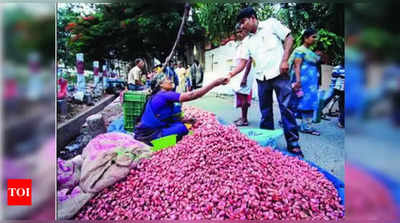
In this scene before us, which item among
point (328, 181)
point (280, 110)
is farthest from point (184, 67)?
point (328, 181)

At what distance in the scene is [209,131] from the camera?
3.94 m

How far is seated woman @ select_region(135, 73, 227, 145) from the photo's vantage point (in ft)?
12.9

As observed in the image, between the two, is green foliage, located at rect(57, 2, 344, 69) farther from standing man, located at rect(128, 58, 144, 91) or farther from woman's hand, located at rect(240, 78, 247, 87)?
woman's hand, located at rect(240, 78, 247, 87)

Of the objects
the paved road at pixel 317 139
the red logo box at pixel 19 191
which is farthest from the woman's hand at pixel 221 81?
the red logo box at pixel 19 191

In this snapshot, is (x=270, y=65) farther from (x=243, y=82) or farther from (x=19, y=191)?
(x=19, y=191)

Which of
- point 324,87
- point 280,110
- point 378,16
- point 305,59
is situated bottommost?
point 280,110

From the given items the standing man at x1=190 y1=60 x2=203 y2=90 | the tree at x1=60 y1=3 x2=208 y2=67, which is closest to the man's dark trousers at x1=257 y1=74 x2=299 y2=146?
the standing man at x1=190 y1=60 x2=203 y2=90

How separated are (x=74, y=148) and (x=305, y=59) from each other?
301 centimetres

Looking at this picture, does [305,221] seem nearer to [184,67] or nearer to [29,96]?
[184,67]

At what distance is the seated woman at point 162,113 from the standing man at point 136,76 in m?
0.17

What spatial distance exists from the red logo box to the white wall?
2392 mm

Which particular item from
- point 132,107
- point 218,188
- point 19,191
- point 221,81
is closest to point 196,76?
point 221,81

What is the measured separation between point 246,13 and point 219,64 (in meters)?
0.69

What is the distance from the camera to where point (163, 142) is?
3922 millimetres
